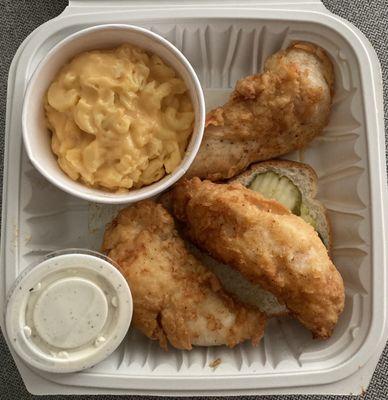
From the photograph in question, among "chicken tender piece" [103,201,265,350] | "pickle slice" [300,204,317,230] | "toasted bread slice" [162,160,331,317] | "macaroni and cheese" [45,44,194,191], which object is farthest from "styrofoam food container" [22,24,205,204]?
"pickle slice" [300,204,317,230]

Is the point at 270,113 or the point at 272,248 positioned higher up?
the point at 270,113

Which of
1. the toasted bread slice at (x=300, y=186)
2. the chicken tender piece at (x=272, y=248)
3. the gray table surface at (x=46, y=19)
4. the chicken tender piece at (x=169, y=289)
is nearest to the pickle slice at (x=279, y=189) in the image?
the toasted bread slice at (x=300, y=186)

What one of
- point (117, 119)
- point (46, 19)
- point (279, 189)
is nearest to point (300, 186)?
point (279, 189)

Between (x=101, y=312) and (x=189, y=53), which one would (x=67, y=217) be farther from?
(x=189, y=53)

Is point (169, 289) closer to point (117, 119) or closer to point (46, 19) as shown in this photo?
point (117, 119)

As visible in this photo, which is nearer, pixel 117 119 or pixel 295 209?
pixel 117 119

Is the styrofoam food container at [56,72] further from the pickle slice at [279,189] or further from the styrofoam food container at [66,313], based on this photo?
the pickle slice at [279,189]

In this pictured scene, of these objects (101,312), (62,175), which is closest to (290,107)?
(62,175)
